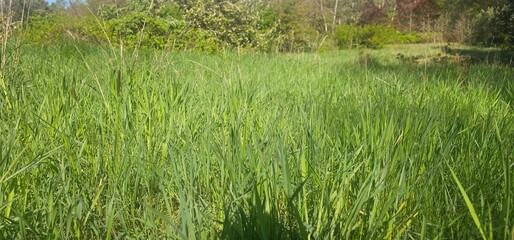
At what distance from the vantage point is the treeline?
3.21 meters

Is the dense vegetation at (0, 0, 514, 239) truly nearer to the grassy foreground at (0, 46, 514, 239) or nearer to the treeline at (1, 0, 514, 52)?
the grassy foreground at (0, 46, 514, 239)

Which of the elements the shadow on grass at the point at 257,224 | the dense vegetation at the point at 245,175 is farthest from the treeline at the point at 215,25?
the shadow on grass at the point at 257,224

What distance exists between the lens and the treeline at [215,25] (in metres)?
3.21

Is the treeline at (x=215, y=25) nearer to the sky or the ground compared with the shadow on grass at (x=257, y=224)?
nearer to the sky

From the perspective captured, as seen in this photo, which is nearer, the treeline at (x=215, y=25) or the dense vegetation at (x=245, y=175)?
the dense vegetation at (x=245, y=175)

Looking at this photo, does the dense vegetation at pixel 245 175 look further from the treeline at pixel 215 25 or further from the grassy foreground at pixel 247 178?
the treeline at pixel 215 25

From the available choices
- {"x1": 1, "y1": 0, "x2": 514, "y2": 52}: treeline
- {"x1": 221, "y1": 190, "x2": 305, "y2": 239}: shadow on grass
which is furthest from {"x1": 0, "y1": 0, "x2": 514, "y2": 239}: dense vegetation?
{"x1": 1, "y1": 0, "x2": 514, "y2": 52}: treeline

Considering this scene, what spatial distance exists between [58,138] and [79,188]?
1.16ft

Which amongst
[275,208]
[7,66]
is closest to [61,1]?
[7,66]

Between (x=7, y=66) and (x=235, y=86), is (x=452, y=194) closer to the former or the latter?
(x=235, y=86)

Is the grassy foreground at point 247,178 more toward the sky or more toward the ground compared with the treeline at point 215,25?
more toward the ground

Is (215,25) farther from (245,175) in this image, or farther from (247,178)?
(247,178)

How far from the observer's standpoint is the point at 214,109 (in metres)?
1.94

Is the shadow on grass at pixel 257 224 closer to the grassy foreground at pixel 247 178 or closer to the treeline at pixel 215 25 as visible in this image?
the grassy foreground at pixel 247 178
